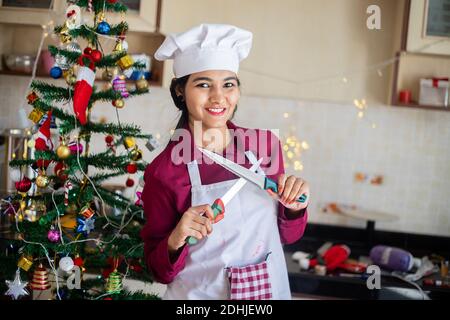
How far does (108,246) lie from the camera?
911mm

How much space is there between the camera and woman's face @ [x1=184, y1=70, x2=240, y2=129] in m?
0.76

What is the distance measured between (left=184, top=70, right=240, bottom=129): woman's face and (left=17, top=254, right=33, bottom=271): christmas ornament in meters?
0.39

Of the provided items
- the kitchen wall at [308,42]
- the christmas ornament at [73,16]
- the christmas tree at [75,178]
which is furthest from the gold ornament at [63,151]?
the kitchen wall at [308,42]

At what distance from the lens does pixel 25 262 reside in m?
0.87

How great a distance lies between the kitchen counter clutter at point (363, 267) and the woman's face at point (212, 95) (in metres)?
0.47

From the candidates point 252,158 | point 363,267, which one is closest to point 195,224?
point 252,158

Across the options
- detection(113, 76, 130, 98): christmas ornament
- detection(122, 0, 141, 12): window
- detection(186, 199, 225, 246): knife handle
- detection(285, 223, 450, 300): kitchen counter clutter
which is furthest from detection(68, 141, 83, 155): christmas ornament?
detection(285, 223, 450, 300): kitchen counter clutter

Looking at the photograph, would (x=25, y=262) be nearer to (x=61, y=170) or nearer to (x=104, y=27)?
(x=61, y=170)

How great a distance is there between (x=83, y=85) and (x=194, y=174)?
0.83 ft

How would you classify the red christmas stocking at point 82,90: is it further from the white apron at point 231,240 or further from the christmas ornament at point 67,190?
the white apron at point 231,240

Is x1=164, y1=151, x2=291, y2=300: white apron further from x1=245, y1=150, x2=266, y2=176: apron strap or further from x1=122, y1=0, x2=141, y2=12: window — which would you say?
x1=122, y1=0, x2=141, y2=12: window
